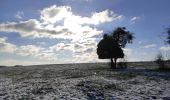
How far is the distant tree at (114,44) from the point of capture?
75.6m

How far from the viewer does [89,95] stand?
69.2ft

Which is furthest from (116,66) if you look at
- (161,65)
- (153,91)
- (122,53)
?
(153,91)

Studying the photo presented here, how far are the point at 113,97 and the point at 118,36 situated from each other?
196 ft

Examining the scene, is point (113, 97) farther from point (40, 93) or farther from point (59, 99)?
point (40, 93)

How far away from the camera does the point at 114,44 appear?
2992 inches

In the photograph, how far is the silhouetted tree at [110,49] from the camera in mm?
75438

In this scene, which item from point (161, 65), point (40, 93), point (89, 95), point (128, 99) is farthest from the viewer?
point (161, 65)

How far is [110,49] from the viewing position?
75.2 meters

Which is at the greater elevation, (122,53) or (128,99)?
(122,53)

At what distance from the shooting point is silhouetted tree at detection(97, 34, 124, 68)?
75438 mm

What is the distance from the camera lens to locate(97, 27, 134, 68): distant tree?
248 feet

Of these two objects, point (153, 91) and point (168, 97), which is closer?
point (168, 97)

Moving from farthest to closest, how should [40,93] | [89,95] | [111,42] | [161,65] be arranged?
[111,42] → [161,65] → [40,93] → [89,95]

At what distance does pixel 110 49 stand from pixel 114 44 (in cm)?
187
